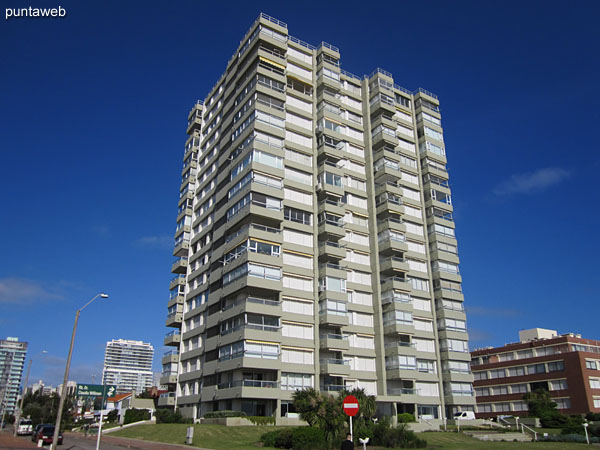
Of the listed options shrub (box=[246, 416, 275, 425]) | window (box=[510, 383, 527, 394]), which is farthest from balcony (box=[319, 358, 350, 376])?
window (box=[510, 383, 527, 394])

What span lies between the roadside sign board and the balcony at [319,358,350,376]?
30715 mm

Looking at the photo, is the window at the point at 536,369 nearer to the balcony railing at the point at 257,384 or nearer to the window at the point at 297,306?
the window at the point at 297,306

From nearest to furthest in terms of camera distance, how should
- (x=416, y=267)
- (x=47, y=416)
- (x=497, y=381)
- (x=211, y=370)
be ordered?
1. (x=211, y=370)
2. (x=416, y=267)
3. (x=47, y=416)
4. (x=497, y=381)

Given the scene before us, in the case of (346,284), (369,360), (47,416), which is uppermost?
(346,284)

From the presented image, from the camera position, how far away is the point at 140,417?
6372 cm

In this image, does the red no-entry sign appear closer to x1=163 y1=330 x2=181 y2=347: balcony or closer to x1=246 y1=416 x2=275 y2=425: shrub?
x1=246 y1=416 x2=275 y2=425: shrub

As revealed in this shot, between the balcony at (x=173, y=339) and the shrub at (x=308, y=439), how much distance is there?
136ft

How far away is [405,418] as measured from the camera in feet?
188

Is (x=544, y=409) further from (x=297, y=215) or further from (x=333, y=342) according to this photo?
(x=297, y=215)

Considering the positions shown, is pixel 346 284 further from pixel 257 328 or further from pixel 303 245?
pixel 257 328

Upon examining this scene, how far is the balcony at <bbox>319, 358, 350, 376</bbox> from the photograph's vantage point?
54.9 meters

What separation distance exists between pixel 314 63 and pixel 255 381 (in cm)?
4402

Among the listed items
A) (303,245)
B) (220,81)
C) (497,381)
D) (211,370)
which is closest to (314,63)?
(220,81)

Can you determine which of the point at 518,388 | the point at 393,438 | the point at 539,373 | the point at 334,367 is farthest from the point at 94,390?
the point at 518,388
